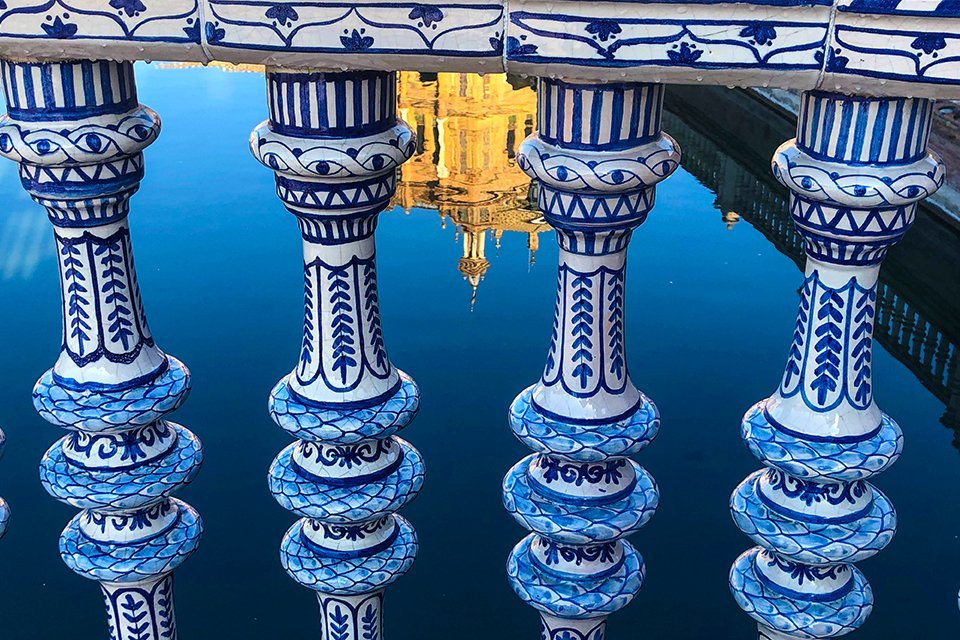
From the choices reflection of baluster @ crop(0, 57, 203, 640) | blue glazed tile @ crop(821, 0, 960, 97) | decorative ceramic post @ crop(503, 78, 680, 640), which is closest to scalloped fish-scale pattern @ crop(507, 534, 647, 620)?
decorative ceramic post @ crop(503, 78, 680, 640)

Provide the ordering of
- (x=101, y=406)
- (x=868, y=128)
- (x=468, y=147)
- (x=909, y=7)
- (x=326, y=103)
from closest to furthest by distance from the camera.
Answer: (x=909, y=7)
(x=868, y=128)
(x=326, y=103)
(x=101, y=406)
(x=468, y=147)

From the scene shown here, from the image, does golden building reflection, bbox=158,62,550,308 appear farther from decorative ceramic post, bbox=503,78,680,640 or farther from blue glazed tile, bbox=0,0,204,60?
blue glazed tile, bbox=0,0,204,60

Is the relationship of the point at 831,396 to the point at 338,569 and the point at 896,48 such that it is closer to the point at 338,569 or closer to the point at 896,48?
the point at 896,48

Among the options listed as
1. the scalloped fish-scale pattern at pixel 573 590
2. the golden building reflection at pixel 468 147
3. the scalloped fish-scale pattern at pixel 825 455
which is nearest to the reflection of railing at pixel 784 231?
the golden building reflection at pixel 468 147

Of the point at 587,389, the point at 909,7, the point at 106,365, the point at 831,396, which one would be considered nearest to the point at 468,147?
the point at 106,365

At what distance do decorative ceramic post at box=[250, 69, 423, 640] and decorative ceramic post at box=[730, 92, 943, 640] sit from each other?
475 mm

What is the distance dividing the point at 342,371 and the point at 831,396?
0.62 m

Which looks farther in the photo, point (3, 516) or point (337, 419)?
point (3, 516)

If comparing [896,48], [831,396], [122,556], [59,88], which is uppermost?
[896,48]

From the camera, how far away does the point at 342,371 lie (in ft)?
5.27

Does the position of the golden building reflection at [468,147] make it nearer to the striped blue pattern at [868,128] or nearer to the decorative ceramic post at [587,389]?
the decorative ceramic post at [587,389]

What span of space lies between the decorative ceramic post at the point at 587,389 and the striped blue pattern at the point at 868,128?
0.59 feet

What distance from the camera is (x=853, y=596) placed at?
62.7 inches

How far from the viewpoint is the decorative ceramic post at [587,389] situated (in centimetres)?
138
